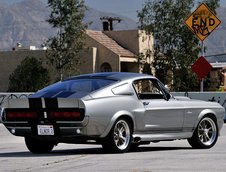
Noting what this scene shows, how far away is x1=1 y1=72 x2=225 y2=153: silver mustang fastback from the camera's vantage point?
526 inches

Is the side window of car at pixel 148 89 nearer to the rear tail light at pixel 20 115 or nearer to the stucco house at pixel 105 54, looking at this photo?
the rear tail light at pixel 20 115

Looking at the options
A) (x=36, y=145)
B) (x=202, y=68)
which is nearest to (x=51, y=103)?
(x=36, y=145)

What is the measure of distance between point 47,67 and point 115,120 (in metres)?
51.6

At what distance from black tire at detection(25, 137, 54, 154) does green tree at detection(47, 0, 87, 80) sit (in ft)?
132

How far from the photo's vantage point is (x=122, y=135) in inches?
547

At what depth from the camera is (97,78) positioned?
14383 millimetres

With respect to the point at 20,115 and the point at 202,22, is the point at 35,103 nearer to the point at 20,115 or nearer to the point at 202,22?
the point at 20,115

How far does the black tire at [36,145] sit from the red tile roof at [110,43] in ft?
158

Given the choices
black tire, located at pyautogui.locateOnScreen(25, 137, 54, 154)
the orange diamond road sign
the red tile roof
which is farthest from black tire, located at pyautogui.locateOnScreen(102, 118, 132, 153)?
the red tile roof

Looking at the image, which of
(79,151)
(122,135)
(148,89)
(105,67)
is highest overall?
(148,89)

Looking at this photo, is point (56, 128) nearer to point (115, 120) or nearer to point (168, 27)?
point (115, 120)

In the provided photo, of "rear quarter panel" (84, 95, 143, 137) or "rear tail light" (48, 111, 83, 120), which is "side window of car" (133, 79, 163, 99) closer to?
"rear quarter panel" (84, 95, 143, 137)

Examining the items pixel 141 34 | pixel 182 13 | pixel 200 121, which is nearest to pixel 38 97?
pixel 200 121

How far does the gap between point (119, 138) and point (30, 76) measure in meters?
48.1
